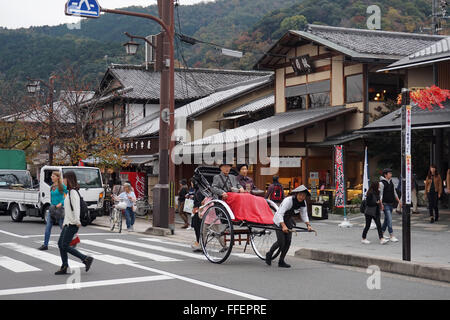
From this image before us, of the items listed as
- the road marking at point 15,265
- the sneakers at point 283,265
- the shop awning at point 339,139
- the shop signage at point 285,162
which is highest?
the shop awning at point 339,139

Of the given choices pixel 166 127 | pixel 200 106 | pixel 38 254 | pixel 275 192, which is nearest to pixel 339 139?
pixel 275 192

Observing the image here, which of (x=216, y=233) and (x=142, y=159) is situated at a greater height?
(x=142, y=159)

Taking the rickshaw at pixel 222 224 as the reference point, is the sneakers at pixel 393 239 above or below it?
below

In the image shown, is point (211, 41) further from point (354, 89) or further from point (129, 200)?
point (129, 200)

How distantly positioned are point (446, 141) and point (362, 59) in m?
4.94

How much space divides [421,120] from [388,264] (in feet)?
29.0

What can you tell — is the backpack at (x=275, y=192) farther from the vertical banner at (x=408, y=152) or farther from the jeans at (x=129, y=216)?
the vertical banner at (x=408, y=152)

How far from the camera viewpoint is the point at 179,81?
135 feet

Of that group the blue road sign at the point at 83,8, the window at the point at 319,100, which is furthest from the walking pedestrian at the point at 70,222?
the window at the point at 319,100

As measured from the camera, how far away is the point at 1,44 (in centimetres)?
6269

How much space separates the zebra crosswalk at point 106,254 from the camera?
10.9m

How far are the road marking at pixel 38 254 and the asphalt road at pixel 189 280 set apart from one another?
0.02 metres

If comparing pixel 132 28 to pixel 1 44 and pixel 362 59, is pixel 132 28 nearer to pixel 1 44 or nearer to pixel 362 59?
pixel 1 44
